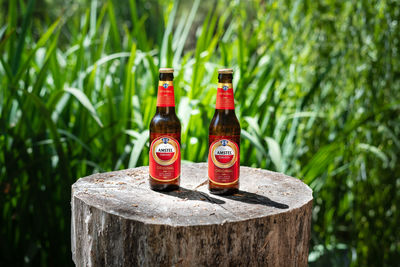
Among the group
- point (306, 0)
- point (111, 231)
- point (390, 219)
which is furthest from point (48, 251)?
point (306, 0)

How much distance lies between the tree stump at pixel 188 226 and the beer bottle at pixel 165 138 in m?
0.07

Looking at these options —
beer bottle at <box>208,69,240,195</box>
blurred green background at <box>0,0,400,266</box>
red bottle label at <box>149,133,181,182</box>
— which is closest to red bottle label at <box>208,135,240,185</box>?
beer bottle at <box>208,69,240,195</box>

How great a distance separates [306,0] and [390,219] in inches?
49.5

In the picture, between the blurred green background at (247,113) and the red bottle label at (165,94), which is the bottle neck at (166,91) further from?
the blurred green background at (247,113)

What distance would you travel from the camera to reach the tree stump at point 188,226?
47.9 inches

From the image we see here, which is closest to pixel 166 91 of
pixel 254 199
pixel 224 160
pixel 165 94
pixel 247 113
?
pixel 165 94

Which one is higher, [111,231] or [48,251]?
[111,231]

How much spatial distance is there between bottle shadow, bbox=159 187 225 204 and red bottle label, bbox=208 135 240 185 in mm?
58

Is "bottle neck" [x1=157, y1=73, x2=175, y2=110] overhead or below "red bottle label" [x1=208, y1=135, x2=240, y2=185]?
overhead

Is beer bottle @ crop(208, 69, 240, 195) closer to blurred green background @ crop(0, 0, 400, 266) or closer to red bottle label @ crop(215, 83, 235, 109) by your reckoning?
red bottle label @ crop(215, 83, 235, 109)

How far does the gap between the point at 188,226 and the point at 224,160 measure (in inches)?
11.0

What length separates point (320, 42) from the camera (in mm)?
2553

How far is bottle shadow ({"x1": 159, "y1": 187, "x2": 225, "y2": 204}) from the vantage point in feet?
4.62

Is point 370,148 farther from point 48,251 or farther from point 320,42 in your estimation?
point 48,251
